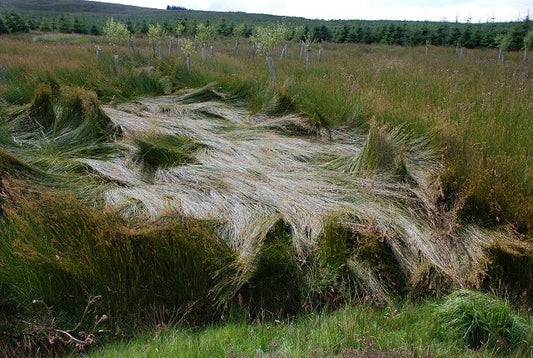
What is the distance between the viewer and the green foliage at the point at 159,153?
4.80 metres

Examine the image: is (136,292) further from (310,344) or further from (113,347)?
(310,344)

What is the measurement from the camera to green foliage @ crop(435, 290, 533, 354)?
2.43 m

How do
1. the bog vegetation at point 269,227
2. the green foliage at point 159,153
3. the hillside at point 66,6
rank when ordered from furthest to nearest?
the hillside at point 66,6
the green foliage at point 159,153
the bog vegetation at point 269,227

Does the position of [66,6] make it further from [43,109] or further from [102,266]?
[102,266]

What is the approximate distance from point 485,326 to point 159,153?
3523mm

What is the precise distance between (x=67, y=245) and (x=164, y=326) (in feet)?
2.92

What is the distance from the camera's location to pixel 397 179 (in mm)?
4066

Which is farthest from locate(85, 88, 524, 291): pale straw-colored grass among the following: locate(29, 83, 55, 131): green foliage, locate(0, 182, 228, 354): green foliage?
locate(29, 83, 55, 131): green foliage

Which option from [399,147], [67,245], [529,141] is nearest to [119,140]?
[67,245]

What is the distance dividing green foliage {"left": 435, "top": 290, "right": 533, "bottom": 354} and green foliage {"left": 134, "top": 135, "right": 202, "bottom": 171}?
3096 millimetres

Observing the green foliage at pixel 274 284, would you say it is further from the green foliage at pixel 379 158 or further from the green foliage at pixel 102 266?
the green foliage at pixel 379 158

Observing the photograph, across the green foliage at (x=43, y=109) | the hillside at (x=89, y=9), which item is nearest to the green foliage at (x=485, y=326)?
the green foliage at (x=43, y=109)

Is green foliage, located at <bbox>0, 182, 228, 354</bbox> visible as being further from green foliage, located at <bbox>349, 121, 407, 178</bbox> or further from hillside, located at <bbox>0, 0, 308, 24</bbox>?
hillside, located at <bbox>0, 0, 308, 24</bbox>

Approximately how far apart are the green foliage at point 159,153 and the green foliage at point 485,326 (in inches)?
122
